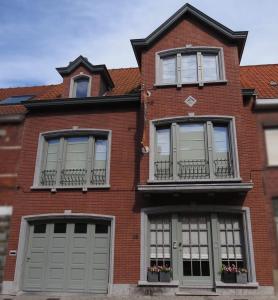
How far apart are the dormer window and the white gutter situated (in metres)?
6.50

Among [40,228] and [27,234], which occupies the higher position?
[40,228]

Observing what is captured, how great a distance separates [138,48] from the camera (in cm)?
1284

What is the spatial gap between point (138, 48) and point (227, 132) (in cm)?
478

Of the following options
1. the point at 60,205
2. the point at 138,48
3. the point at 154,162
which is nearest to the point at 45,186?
the point at 60,205

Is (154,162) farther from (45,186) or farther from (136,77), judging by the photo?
(136,77)

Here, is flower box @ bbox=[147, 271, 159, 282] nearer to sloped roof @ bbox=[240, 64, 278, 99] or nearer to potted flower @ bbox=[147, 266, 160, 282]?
potted flower @ bbox=[147, 266, 160, 282]

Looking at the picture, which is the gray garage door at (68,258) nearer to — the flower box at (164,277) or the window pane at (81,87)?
the flower box at (164,277)

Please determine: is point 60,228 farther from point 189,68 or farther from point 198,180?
point 189,68

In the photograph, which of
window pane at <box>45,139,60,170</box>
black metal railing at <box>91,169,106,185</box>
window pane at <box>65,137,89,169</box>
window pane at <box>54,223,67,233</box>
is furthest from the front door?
window pane at <box>45,139,60,170</box>

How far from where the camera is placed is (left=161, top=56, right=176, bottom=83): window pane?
12.2 meters

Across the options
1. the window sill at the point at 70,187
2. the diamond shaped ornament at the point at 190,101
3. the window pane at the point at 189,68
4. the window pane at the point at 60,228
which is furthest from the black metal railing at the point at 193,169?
the window pane at the point at 60,228

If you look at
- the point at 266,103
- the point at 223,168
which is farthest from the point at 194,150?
the point at 266,103

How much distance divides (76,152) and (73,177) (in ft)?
3.32

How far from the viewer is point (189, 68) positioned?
40.0 feet
